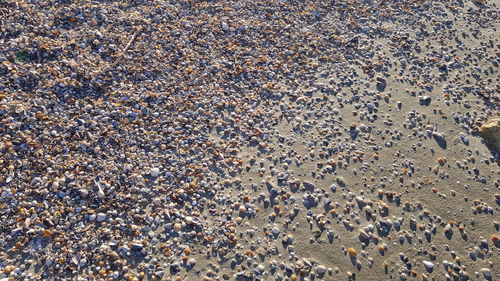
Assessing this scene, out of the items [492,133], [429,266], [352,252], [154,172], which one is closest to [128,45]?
[154,172]

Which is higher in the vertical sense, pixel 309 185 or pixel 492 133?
pixel 492 133

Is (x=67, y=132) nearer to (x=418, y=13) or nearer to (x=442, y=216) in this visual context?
(x=442, y=216)

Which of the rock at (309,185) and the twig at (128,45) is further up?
the twig at (128,45)

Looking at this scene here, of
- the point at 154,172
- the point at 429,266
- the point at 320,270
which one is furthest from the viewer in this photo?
the point at 154,172

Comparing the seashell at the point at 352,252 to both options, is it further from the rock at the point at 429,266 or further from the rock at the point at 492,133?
the rock at the point at 492,133

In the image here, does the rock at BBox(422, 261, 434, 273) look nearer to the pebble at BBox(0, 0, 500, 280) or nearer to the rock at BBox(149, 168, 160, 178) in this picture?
the pebble at BBox(0, 0, 500, 280)

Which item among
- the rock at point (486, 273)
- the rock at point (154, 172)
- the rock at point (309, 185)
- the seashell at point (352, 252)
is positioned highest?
the rock at point (154, 172)

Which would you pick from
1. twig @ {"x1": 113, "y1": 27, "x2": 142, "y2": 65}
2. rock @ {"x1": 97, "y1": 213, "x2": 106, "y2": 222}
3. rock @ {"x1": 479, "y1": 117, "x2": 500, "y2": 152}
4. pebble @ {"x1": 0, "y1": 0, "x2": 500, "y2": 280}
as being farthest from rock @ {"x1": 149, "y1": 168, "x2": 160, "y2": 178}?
rock @ {"x1": 479, "y1": 117, "x2": 500, "y2": 152}

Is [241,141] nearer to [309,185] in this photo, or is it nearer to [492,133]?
[309,185]

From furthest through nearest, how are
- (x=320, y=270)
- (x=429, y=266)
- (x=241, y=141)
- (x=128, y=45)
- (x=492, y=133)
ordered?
(x=128, y=45) < (x=492, y=133) < (x=241, y=141) < (x=429, y=266) < (x=320, y=270)

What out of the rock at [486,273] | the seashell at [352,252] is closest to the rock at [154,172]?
the seashell at [352,252]
